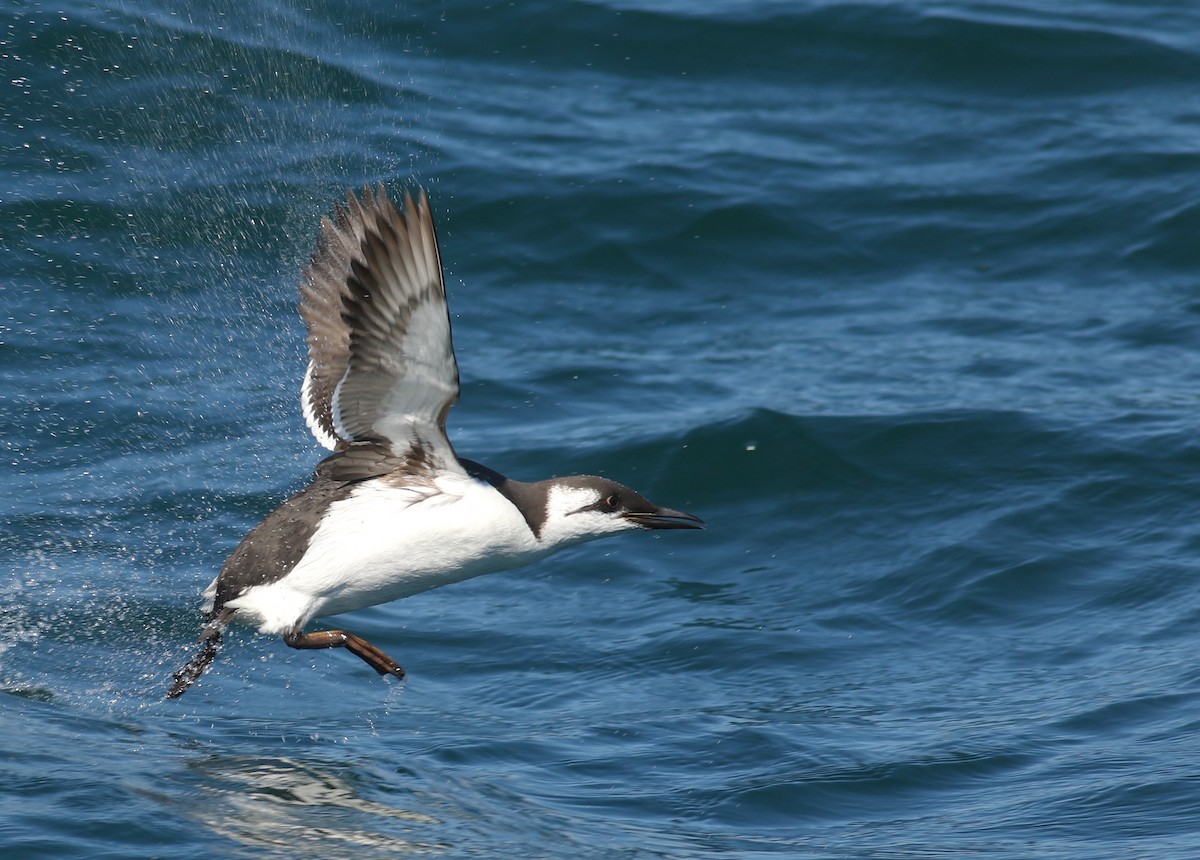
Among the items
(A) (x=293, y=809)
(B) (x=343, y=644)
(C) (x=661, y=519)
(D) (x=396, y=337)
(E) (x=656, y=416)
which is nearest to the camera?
(D) (x=396, y=337)

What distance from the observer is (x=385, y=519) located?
6.44 m

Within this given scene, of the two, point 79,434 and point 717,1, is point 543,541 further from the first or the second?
point 717,1

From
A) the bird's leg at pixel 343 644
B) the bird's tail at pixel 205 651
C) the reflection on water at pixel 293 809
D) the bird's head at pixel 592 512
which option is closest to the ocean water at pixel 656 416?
the reflection on water at pixel 293 809

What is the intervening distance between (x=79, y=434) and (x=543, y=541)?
4.23 metres

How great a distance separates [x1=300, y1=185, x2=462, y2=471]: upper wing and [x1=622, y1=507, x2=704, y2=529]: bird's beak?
2.82 feet

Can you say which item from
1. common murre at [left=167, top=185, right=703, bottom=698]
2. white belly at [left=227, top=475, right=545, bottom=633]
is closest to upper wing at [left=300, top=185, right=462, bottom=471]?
common murre at [left=167, top=185, right=703, bottom=698]

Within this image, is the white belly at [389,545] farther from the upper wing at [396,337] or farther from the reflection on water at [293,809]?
the reflection on water at [293,809]

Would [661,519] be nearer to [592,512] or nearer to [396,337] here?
[592,512]

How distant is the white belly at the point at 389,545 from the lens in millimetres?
6402

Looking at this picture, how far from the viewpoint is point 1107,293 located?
11602mm

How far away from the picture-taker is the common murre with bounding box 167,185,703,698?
6133 mm

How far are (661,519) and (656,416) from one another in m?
3.70

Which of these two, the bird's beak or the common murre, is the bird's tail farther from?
the bird's beak

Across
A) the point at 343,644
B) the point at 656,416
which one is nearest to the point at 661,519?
the point at 343,644
